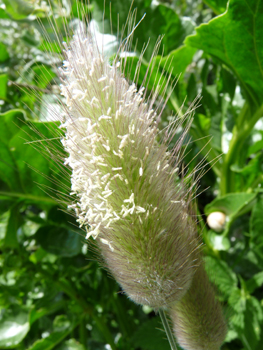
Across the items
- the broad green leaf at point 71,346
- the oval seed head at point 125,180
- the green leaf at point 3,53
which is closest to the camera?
the oval seed head at point 125,180

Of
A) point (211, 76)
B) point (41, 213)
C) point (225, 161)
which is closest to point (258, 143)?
point (225, 161)

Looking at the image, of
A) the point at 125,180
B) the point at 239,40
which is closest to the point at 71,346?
the point at 125,180

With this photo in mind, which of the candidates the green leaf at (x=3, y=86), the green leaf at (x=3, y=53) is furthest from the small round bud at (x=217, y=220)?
the green leaf at (x=3, y=53)

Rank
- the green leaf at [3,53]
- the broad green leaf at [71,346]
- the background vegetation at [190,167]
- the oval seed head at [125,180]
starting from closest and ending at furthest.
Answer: the oval seed head at [125,180] < the background vegetation at [190,167] < the broad green leaf at [71,346] < the green leaf at [3,53]

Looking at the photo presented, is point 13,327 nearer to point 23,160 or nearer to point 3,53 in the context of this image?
point 23,160

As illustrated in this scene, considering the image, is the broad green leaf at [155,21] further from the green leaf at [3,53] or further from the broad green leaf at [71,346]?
the broad green leaf at [71,346]

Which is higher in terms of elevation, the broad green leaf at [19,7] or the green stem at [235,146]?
the broad green leaf at [19,7]

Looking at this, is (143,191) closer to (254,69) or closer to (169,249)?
(169,249)

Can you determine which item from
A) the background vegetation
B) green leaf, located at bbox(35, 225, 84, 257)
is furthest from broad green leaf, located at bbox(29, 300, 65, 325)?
green leaf, located at bbox(35, 225, 84, 257)
